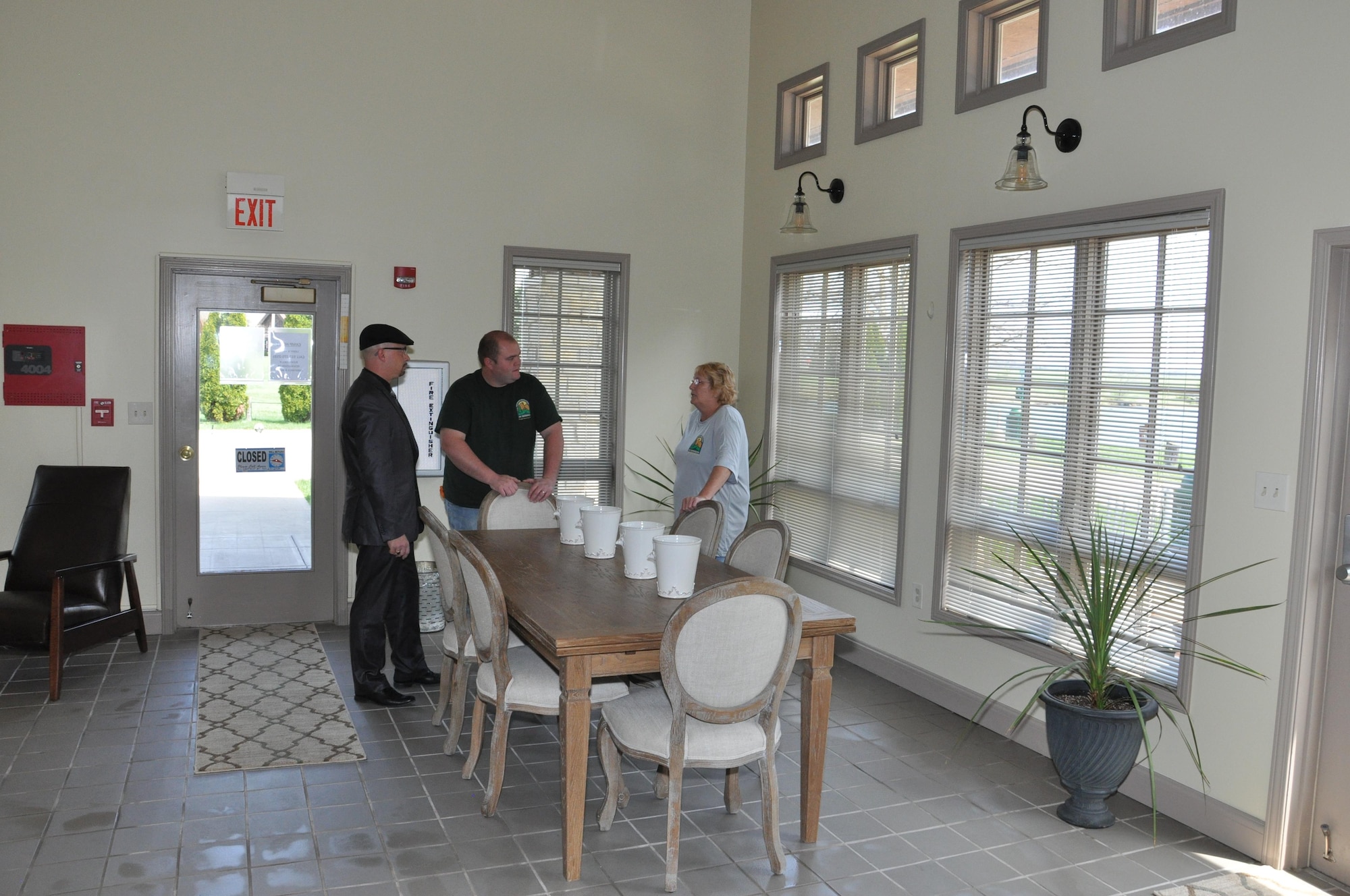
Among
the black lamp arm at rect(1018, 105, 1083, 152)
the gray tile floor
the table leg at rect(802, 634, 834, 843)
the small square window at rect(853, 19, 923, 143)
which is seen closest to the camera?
the gray tile floor

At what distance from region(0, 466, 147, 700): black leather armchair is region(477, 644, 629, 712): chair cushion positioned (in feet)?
7.62

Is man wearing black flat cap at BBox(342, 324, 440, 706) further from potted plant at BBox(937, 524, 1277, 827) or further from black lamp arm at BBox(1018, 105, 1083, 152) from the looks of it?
black lamp arm at BBox(1018, 105, 1083, 152)

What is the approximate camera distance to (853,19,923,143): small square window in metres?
5.24

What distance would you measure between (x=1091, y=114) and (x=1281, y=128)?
0.83m

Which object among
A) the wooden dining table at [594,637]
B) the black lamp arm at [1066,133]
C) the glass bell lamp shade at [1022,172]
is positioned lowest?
the wooden dining table at [594,637]

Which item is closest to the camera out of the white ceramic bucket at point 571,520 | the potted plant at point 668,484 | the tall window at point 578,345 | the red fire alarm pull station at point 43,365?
the white ceramic bucket at point 571,520

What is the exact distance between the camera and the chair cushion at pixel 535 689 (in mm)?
3414

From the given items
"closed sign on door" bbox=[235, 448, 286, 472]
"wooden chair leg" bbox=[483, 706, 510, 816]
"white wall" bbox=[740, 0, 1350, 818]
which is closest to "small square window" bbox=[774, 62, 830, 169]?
"white wall" bbox=[740, 0, 1350, 818]

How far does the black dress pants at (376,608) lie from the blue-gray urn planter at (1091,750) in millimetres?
2709

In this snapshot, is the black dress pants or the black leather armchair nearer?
the black dress pants

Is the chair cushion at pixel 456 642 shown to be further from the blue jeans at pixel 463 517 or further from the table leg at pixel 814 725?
the table leg at pixel 814 725

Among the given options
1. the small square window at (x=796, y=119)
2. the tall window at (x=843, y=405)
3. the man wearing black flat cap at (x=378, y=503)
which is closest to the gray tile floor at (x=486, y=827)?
the man wearing black flat cap at (x=378, y=503)

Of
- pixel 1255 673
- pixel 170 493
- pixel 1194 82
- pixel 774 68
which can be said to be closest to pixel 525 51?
pixel 774 68

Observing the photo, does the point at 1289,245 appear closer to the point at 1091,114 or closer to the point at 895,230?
the point at 1091,114
